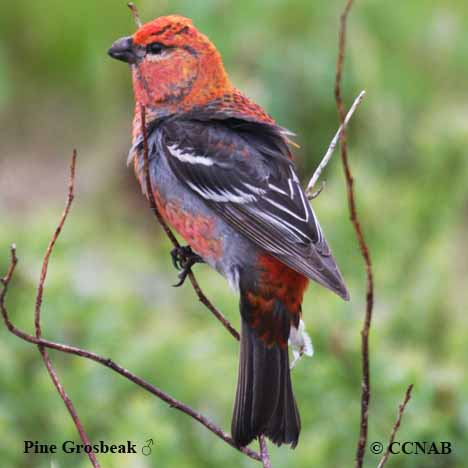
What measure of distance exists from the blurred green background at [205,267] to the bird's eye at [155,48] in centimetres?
137

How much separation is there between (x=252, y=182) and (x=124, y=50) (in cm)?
68

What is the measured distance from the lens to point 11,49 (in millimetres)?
7812

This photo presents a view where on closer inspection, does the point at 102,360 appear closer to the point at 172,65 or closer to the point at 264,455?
the point at 264,455

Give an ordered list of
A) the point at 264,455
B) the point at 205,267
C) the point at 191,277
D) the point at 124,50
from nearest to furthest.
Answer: the point at 264,455
the point at 191,277
the point at 124,50
the point at 205,267

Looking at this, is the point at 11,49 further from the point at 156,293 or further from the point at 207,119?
the point at 207,119

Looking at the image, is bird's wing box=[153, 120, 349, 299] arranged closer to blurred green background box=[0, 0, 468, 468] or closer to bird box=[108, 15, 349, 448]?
bird box=[108, 15, 349, 448]

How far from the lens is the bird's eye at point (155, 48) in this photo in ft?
12.5

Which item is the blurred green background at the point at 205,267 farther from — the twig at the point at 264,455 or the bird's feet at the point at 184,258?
the twig at the point at 264,455

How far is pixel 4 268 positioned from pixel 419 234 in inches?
82.6

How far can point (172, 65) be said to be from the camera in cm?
388

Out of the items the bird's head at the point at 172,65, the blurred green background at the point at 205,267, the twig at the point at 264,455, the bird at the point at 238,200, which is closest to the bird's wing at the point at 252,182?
the bird at the point at 238,200

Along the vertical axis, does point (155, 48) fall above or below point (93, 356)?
above

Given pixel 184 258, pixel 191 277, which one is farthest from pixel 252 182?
pixel 191 277

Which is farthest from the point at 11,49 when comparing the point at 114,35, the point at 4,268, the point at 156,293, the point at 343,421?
the point at 343,421
